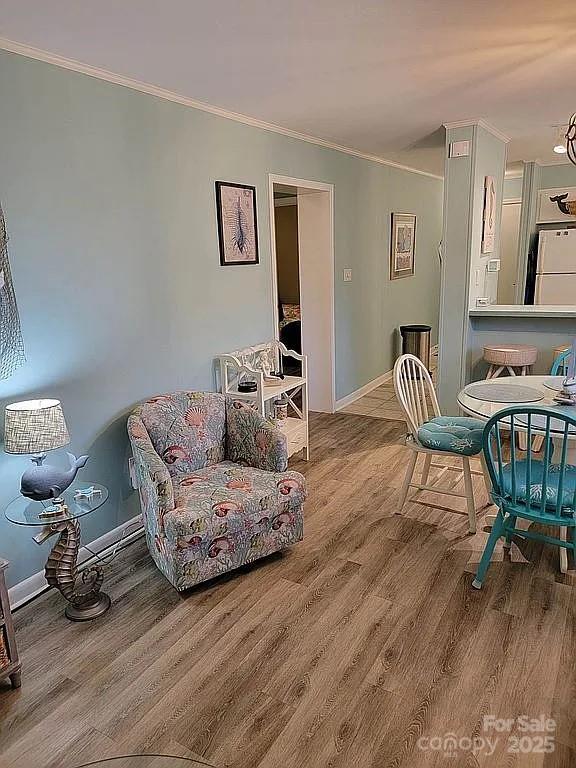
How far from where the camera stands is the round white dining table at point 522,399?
8.59ft

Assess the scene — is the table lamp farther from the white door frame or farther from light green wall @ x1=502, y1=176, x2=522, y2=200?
light green wall @ x1=502, y1=176, x2=522, y2=200

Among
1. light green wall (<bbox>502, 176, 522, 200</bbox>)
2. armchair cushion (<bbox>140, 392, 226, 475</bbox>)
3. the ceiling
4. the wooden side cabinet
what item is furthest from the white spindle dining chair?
light green wall (<bbox>502, 176, 522, 200</bbox>)

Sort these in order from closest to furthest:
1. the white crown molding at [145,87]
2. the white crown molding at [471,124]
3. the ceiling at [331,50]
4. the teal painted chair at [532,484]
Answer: the ceiling at [331,50], the teal painted chair at [532,484], the white crown molding at [145,87], the white crown molding at [471,124]

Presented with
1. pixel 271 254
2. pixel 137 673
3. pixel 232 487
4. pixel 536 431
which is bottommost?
pixel 137 673

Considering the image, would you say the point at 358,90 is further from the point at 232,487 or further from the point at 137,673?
the point at 137,673

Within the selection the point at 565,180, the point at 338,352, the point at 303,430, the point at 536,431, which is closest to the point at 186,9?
the point at 536,431

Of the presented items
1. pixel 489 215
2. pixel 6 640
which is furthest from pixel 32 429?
pixel 489 215

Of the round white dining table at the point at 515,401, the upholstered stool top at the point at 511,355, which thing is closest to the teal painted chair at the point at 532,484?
the round white dining table at the point at 515,401

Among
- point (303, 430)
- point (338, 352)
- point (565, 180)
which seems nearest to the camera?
point (303, 430)

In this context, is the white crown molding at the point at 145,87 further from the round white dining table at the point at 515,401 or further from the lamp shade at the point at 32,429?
the round white dining table at the point at 515,401

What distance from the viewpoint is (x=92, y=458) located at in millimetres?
2865

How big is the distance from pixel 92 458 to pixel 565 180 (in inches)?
241

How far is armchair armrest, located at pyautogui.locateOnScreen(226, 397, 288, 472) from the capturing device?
2949 mm

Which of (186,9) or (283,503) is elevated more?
(186,9)
